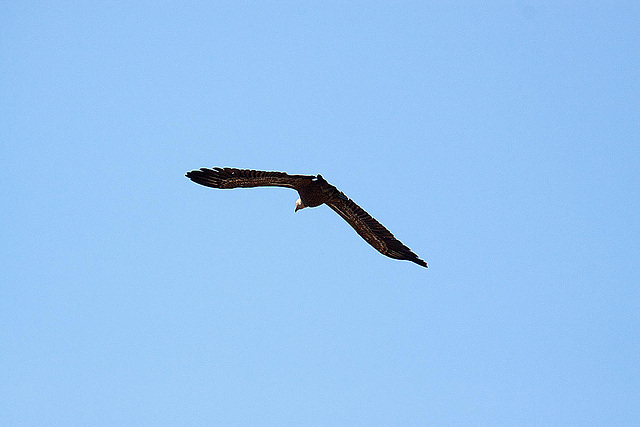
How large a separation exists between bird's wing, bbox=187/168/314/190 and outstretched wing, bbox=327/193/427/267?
3.74 m

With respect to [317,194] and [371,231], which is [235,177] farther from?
[371,231]

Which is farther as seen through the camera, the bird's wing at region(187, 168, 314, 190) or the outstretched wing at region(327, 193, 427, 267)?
the outstretched wing at region(327, 193, 427, 267)

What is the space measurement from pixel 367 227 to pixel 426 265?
300 centimetres

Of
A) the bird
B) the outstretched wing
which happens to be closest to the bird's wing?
the bird

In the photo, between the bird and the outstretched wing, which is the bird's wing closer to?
the bird

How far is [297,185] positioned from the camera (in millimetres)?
32625

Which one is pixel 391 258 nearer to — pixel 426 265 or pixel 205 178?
pixel 426 265

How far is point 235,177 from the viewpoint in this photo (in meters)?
30.9

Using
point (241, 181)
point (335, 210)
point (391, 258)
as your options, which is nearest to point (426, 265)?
point (391, 258)

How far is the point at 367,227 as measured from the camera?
36.4m

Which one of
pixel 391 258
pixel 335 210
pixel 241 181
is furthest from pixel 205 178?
→ pixel 391 258

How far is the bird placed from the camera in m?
30.9

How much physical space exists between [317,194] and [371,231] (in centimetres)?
398

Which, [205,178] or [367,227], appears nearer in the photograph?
[205,178]
